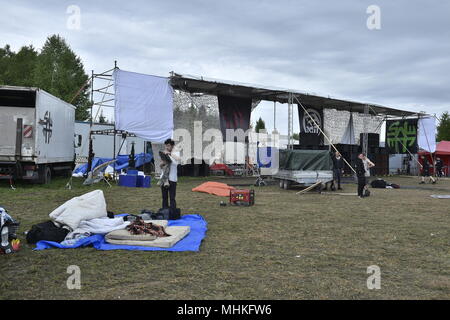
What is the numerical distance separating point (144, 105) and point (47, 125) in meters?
4.98

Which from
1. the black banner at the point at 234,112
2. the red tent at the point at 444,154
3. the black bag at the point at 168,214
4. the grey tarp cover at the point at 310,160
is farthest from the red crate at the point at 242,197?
the red tent at the point at 444,154

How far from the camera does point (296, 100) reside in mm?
24234

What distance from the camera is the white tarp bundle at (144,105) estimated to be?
17.7 metres

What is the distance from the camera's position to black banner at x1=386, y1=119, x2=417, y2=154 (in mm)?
30891

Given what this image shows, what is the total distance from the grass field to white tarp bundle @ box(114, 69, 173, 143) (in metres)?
9.91

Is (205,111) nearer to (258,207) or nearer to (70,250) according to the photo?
(258,207)

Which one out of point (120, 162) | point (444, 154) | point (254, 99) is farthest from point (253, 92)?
point (444, 154)

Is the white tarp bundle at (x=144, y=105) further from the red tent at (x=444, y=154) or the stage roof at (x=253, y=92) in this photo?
the red tent at (x=444, y=154)

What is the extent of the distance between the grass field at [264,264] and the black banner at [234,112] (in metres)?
14.6

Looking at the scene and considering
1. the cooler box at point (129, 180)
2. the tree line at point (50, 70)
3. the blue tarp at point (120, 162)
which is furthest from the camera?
the tree line at point (50, 70)

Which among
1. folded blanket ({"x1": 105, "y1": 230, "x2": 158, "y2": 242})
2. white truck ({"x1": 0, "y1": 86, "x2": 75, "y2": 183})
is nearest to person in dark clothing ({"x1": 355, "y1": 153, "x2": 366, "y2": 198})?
folded blanket ({"x1": 105, "y1": 230, "x2": 158, "y2": 242})

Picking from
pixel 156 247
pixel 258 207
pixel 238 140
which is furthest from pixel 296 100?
pixel 156 247
